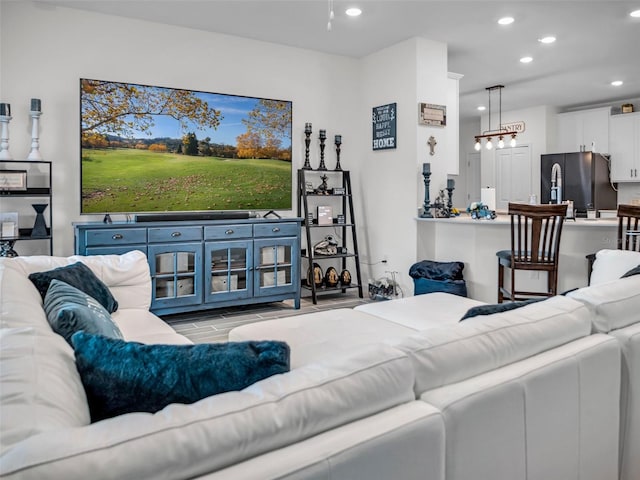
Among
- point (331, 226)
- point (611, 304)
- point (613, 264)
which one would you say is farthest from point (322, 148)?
point (611, 304)

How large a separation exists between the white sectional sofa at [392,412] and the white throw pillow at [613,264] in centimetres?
123

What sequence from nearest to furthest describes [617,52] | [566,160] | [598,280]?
[598,280] → [617,52] → [566,160]

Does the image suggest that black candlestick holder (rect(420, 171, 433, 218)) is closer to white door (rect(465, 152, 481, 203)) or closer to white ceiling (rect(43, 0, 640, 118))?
white ceiling (rect(43, 0, 640, 118))

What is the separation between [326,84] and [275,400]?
519cm

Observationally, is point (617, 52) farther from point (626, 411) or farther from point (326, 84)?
point (626, 411)

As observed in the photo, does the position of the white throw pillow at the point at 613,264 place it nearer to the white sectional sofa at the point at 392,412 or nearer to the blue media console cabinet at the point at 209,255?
the white sectional sofa at the point at 392,412

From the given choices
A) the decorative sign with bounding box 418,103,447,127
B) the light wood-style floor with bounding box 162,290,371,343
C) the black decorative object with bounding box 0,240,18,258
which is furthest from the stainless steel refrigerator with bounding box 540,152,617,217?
the black decorative object with bounding box 0,240,18,258

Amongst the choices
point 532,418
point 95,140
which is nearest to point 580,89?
point 95,140

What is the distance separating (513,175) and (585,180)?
52.1 inches

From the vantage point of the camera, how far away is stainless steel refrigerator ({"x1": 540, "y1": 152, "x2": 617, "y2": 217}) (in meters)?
7.68

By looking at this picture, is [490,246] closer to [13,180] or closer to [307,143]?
[307,143]

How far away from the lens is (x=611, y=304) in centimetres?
166

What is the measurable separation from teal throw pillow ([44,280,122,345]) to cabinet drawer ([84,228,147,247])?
211cm

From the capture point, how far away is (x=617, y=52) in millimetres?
5574
